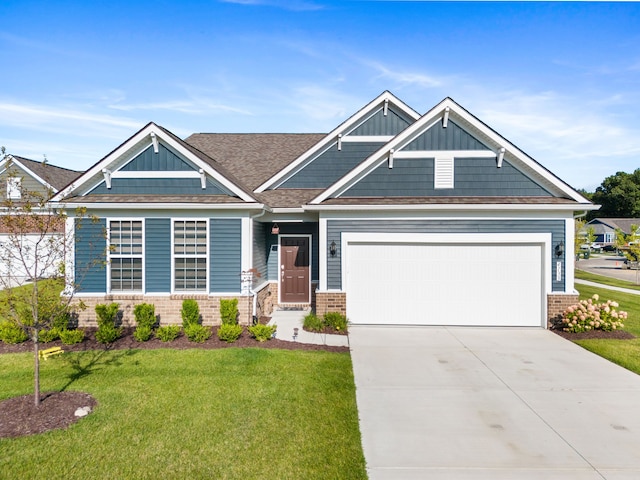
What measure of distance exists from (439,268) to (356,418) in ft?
20.2

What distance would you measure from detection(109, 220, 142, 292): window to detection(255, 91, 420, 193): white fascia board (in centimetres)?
426

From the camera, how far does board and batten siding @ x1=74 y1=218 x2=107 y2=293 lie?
10.2 m

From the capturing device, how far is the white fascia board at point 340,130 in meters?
13.0

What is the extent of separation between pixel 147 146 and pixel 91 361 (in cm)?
575

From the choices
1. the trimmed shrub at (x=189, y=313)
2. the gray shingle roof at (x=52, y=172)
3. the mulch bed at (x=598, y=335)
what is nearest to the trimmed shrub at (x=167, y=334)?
the trimmed shrub at (x=189, y=313)

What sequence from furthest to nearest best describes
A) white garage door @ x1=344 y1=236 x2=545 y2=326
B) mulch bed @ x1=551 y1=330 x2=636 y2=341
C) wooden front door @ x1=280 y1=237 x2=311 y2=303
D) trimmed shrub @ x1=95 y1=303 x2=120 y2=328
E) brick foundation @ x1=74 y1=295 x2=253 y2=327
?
wooden front door @ x1=280 y1=237 x2=311 y2=303
white garage door @ x1=344 y1=236 x2=545 y2=326
brick foundation @ x1=74 y1=295 x2=253 y2=327
mulch bed @ x1=551 y1=330 x2=636 y2=341
trimmed shrub @ x1=95 y1=303 x2=120 y2=328

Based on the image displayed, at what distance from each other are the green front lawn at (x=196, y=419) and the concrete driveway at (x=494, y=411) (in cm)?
52

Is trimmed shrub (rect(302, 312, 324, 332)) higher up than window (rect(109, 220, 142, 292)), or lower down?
lower down

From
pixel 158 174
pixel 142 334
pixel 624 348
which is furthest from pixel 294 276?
pixel 624 348

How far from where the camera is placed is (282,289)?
42.8 ft

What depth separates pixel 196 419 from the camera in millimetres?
5188

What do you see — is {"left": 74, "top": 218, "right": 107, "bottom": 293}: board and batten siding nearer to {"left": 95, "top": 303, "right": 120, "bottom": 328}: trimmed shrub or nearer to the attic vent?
{"left": 95, "top": 303, "right": 120, "bottom": 328}: trimmed shrub

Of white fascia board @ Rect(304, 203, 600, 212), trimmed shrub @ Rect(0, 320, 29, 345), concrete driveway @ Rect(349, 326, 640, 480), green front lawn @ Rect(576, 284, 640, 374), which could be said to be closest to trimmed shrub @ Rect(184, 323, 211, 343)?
concrete driveway @ Rect(349, 326, 640, 480)

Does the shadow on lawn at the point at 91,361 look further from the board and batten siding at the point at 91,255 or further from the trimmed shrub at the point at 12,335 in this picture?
the board and batten siding at the point at 91,255
